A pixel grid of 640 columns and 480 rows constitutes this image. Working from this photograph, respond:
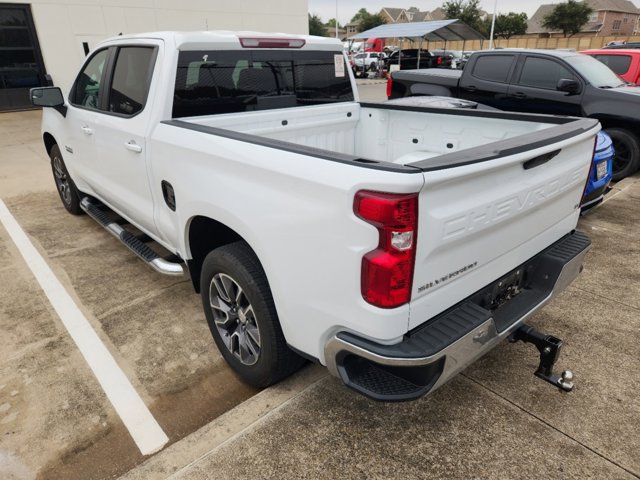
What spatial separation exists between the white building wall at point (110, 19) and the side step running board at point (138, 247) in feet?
45.3

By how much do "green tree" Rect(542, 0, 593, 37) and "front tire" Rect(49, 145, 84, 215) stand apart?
228 ft

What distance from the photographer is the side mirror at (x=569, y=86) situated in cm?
676

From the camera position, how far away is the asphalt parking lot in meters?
2.17

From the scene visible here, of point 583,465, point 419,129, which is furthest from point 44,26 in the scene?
point 583,465

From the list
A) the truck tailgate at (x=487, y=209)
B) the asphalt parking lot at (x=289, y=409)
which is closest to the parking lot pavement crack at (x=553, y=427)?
the asphalt parking lot at (x=289, y=409)

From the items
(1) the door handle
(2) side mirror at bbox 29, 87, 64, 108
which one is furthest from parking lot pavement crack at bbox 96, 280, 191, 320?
(2) side mirror at bbox 29, 87, 64, 108

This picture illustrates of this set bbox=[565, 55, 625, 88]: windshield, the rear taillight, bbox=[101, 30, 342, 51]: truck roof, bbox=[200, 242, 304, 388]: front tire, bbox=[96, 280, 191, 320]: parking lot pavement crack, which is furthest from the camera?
bbox=[565, 55, 625, 88]: windshield

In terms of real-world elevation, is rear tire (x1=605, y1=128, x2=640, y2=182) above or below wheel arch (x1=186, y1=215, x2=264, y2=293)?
below

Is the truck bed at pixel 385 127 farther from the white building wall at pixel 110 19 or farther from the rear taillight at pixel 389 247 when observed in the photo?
the white building wall at pixel 110 19

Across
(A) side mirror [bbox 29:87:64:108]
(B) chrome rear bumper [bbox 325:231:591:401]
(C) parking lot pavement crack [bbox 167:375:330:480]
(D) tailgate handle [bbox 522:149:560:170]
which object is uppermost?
(A) side mirror [bbox 29:87:64:108]

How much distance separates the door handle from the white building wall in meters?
15.1

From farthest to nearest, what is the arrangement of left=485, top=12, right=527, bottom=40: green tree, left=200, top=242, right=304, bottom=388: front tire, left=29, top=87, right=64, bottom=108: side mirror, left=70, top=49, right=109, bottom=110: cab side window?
left=485, top=12, right=527, bottom=40: green tree, left=29, top=87, right=64, bottom=108: side mirror, left=70, top=49, right=109, bottom=110: cab side window, left=200, top=242, right=304, bottom=388: front tire

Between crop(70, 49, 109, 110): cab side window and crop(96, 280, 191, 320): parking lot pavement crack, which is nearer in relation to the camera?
crop(96, 280, 191, 320): parking lot pavement crack

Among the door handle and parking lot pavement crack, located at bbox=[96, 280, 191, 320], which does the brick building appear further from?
the door handle
